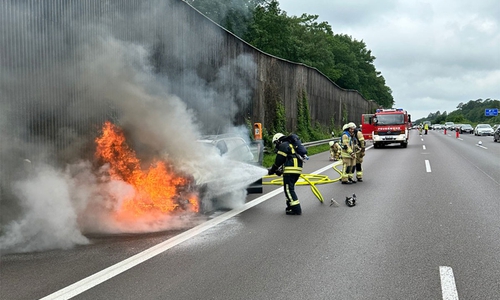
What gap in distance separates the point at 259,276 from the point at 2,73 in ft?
16.1

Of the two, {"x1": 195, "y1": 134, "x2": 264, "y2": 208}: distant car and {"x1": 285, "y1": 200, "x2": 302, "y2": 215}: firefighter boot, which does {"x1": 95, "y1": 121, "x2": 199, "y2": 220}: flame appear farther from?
{"x1": 285, "y1": 200, "x2": 302, "y2": 215}: firefighter boot

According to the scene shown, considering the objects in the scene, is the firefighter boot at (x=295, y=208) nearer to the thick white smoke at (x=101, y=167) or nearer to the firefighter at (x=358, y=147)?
the thick white smoke at (x=101, y=167)

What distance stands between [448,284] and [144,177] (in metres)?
5.12

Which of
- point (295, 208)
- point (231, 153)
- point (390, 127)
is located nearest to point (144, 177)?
point (231, 153)

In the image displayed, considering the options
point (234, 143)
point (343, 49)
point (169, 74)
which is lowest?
point (234, 143)

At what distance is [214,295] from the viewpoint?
13.8 ft

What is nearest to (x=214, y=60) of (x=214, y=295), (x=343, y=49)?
(x=214, y=295)

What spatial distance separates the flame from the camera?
25.3 ft

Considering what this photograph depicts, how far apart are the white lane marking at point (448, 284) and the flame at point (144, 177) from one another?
4.47m

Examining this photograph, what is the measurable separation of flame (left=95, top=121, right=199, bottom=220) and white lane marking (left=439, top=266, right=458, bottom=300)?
176 inches

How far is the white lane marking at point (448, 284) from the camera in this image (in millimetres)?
4156

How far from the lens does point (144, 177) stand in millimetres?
7812

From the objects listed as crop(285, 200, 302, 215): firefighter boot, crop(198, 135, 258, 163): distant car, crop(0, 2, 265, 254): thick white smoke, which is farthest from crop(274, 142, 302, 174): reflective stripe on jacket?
crop(198, 135, 258, 163): distant car

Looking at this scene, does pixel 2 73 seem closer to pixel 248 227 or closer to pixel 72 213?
pixel 72 213
